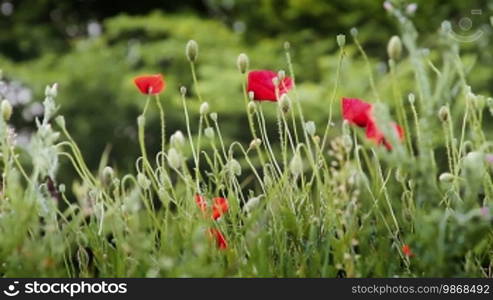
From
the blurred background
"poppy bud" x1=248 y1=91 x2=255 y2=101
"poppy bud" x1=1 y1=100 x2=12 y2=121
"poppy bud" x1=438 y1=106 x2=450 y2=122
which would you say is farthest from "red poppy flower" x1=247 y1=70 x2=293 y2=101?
the blurred background

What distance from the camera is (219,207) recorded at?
45.6 inches

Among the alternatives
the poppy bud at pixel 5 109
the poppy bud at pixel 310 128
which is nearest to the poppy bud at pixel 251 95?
the poppy bud at pixel 310 128

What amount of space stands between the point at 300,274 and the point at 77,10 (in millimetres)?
6195

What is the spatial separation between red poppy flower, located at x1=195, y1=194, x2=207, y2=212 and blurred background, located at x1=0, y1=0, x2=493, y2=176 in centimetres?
329

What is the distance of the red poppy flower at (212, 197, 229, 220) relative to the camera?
1157 mm

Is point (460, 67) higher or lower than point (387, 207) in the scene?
higher

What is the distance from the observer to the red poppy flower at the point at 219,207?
1.16 metres

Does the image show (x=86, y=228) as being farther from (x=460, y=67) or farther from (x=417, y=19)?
(x=417, y=19)

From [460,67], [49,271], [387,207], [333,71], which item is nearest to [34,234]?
[49,271]

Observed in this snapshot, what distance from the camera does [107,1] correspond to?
22.8 feet

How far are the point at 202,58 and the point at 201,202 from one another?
441 cm

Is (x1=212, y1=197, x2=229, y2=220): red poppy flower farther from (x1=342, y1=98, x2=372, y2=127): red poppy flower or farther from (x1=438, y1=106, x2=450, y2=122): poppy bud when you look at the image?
(x1=438, y1=106, x2=450, y2=122): poppy bud

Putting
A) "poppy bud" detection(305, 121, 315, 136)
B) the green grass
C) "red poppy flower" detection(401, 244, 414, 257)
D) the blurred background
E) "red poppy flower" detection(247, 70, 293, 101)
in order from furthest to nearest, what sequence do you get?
the blurred background, "red poppy flower" detection(247, 70, 293, 101), "poppy bud" detection(305, 121, 315, 136), "red poppy flower" detection(401, 244, 414, 257), the green grass

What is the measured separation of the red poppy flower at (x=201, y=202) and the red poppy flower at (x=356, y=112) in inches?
9.0
